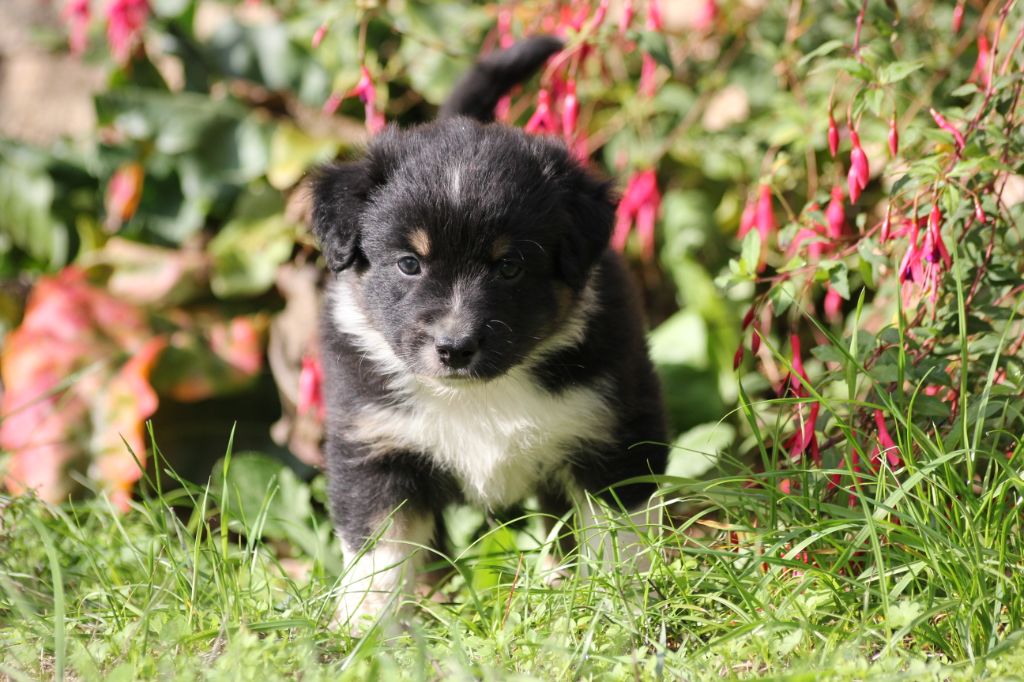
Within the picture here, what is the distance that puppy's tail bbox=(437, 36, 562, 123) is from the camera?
3713mm

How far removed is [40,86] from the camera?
21.6 ft

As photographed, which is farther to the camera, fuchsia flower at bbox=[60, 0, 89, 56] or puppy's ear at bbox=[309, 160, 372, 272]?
fuchsia flower at bbox=[60, 0, 89, 56]

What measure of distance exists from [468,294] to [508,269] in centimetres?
16

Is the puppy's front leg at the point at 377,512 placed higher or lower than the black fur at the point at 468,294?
lower

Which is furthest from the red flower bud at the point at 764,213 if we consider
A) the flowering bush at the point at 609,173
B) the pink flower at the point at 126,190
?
the pink flower at the point at 126,190

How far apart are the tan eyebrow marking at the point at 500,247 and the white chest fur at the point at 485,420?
340 mm

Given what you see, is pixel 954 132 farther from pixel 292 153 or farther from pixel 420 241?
pixel 292 153

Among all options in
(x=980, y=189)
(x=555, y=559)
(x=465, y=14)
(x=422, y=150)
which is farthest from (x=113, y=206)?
(x=980, y=189)

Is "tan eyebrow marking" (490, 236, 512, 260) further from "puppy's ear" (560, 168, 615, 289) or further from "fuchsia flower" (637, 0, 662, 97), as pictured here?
"fuchsia flower" (637, 0, 662, 97)

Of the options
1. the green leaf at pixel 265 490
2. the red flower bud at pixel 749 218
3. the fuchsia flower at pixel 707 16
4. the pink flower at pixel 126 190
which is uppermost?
the fuchsia flower at pixel 707 16

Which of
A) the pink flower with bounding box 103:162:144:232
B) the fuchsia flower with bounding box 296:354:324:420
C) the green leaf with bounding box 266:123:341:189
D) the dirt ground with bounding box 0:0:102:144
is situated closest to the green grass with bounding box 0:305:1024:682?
the fuchsia flower with bounding box 296:354:324:420

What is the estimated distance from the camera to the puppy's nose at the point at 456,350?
282cm

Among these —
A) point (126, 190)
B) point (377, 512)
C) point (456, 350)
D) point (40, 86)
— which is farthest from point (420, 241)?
point (40, 86)

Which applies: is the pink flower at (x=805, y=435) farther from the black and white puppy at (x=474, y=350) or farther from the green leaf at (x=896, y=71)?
the green leaf at (x=896, y=71)
